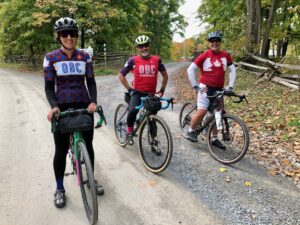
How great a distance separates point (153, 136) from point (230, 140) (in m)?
1.40

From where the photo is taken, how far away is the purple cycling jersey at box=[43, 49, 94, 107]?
335 centimetres

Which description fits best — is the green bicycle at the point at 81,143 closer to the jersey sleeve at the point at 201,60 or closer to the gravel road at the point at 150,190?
the gravel road at the point at 150,190

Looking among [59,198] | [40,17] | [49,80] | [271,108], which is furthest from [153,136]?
[40,17]

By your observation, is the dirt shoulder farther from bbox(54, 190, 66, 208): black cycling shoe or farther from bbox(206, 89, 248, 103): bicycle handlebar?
bbox(54, 190, 66, 208): black cycling shoe

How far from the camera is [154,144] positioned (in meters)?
4.88

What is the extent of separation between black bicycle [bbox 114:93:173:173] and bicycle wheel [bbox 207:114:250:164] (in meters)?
1.01

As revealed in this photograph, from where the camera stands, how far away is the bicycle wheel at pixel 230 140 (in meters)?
4.79

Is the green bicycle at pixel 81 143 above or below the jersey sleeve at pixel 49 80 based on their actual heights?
below

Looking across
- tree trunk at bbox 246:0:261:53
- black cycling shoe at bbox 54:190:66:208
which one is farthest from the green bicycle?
tree trunk at bbox 246:0:261:53

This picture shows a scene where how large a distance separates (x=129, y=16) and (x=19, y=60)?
51.3 ft

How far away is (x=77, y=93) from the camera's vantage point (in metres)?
3.52

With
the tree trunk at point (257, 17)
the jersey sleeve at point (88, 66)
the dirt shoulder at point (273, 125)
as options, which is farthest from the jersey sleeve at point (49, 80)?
the tree trunk at point (257, 17)

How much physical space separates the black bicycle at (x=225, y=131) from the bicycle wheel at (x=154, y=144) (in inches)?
40.2

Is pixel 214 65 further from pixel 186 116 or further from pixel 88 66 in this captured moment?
pixel 88 66
